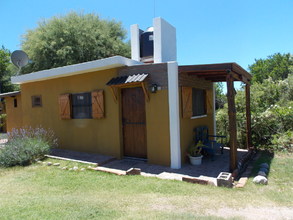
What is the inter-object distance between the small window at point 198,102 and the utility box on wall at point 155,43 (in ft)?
5.74

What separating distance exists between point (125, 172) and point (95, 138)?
2.38 meters

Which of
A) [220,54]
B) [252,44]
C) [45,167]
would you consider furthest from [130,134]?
[220,54]

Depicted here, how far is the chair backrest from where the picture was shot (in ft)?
21.7

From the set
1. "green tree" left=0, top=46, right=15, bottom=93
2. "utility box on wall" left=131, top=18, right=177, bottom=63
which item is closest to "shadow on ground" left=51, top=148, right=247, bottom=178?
"utility box on wall" left=131, top=18, right=177, bottom=63

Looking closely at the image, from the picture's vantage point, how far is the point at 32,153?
6.48m

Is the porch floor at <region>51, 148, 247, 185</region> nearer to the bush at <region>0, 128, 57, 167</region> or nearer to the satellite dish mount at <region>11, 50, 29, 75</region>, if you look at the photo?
the bush at <region>0, 128, 57, 167</region>

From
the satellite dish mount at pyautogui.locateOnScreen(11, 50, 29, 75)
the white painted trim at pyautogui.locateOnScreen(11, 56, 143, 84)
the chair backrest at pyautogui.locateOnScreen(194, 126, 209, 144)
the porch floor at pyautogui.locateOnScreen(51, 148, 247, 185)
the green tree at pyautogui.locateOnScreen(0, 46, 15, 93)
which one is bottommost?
the porch floor at pyautogui.locateOnScreen(51, 148, 247, 185)

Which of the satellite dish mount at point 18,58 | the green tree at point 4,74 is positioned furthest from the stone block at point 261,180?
the green tree at point 4,74

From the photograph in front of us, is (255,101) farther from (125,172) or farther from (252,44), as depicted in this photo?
(252,44)

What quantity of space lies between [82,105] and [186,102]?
3.59 m

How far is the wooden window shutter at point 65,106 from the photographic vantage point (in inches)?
300

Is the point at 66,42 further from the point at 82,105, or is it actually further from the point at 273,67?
the point at 273,67

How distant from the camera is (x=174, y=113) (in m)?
5.53

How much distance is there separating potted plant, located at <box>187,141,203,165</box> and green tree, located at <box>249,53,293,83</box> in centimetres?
2274
